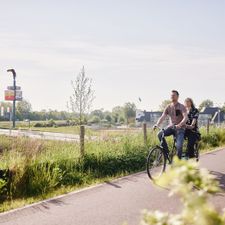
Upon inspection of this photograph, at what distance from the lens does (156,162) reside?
904 centimetres

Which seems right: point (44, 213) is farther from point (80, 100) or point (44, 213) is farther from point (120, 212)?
point (80, 100)

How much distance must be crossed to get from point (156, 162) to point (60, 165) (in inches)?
86.9

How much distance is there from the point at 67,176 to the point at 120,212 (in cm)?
296

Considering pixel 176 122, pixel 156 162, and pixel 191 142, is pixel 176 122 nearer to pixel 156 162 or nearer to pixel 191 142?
pixel 191 142

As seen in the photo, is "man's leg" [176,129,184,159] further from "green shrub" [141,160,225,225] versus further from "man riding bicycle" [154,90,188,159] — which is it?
"green shrub" [141,160,225,225]

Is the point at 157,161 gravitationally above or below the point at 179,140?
below

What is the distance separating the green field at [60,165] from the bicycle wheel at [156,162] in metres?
1.20

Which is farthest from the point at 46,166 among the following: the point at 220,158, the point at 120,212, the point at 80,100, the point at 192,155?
the point at 80,100

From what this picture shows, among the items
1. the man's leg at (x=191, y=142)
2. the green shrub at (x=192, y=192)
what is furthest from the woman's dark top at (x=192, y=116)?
the green shrub at (x=192, y=192)

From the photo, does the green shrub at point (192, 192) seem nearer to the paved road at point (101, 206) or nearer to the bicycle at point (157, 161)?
the paved road at point (101, 206)

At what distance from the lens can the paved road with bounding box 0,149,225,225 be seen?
583 centimetres

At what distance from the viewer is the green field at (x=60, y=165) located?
761cm

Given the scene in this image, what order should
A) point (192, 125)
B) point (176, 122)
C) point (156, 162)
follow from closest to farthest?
point (156, 162) → point (176, 122) → point (192, 125)

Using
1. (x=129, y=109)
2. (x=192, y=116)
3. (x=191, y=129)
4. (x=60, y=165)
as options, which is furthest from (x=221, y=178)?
(x=129, y=109)
